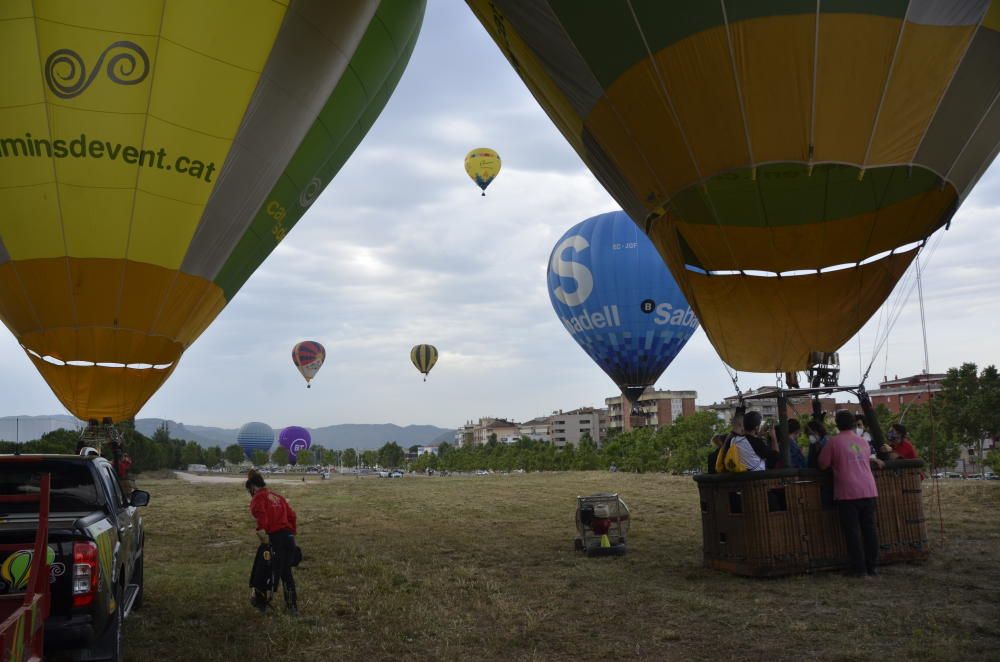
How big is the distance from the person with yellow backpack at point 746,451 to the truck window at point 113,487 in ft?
19.5

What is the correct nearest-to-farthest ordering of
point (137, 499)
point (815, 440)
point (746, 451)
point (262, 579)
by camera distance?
point (137, 499), point (262, 579), point (746, 451), point (815, 440)

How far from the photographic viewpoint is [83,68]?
11.1 m

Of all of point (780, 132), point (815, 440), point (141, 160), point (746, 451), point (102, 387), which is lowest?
point (746, 451)

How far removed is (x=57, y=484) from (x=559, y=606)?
4.51m

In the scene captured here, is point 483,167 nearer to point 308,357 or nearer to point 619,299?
point 619,299

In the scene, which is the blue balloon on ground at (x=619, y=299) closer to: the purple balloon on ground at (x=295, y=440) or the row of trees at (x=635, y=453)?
the row of trees at (x=635, y=453)

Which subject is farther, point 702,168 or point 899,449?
point 899,449

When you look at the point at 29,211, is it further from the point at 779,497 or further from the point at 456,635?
the point at 779,497

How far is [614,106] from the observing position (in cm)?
971

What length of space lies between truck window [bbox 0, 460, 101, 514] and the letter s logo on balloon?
21.7 meters

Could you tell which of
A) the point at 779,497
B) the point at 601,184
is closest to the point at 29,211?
the point at 601,184

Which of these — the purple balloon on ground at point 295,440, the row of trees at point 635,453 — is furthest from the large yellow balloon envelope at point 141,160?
the purple balloon on ground at point 295,440

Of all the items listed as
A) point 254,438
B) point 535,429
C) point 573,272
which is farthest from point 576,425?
point 573,272

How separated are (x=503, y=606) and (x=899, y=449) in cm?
599
